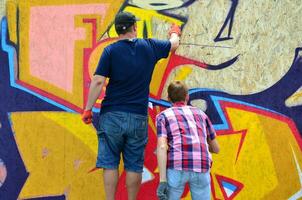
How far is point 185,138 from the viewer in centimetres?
391

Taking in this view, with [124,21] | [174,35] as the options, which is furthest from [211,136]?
[124,21]

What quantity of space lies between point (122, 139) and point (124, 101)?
1.05ft

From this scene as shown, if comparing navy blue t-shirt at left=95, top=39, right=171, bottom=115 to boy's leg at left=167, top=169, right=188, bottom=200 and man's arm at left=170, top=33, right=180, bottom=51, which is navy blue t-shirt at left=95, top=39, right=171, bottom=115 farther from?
boy's leg at left=167, top=169, right=188, bottom=200

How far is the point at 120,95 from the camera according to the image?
4.26m

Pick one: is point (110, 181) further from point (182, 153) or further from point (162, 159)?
point (182, 153)

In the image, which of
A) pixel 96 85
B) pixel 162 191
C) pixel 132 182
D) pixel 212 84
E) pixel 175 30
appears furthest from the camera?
pixel 212 84

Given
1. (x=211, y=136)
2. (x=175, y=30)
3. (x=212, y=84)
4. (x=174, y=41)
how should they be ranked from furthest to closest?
1. (x=212, y=84)
2. (x=175, y=30)
3. (x=174, y=41)
4. (x=211, y=136)

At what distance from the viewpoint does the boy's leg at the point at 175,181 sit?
3881 mm

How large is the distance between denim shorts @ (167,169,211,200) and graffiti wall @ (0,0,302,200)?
937mm

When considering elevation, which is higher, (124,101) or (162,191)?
(124,101)

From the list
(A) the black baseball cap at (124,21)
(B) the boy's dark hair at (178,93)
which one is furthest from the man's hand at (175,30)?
(B) the boy's dark hair at (178,93)

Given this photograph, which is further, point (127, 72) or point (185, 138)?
point (127, 72)

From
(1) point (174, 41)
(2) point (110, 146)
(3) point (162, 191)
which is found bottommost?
(3) point (162, 191)

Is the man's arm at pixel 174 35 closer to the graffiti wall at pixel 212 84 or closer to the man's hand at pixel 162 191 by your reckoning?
the graffiti wall at pixel 212 84
